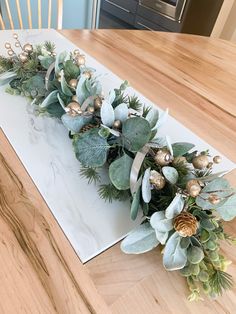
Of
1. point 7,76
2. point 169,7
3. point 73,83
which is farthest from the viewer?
point 169,7

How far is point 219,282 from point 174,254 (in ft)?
0.26

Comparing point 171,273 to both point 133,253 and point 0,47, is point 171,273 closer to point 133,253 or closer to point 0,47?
point 133,253

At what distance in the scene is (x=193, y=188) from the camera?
1.40 feet

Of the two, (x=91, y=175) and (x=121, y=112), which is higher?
(x=121, y=112)

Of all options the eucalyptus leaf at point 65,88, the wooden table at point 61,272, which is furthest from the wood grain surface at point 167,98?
the eucalyptus leaf at point 65,88

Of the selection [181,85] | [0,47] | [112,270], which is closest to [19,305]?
[112,270]

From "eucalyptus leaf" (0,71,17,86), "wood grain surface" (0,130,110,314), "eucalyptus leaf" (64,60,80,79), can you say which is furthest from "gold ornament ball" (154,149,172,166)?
"eucalyptus leaf" (0,71,17,86)

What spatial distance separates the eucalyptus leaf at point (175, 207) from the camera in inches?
16.3

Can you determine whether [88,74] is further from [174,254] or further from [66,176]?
[174,254]

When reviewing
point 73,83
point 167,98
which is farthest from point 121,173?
point 167,98

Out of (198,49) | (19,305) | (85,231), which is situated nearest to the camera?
(19,305)

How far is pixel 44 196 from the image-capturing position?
528 millimetres

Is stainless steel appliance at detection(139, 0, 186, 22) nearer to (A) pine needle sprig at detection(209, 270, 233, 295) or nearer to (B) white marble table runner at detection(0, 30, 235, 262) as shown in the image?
(B) white marble table runner at detection(0, 30, 235, 262)

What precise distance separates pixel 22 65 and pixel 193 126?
53 centimetres
